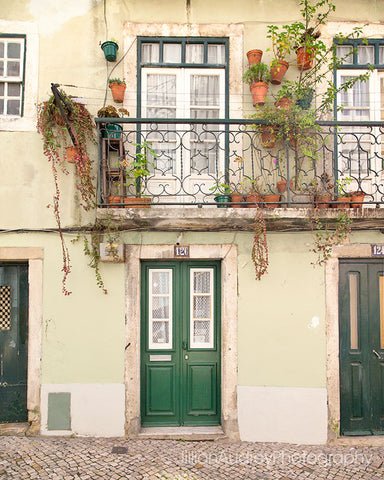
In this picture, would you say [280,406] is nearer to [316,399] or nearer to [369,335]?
[316,399]

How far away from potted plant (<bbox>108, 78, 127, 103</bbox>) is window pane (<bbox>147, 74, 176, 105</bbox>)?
17.1 inches

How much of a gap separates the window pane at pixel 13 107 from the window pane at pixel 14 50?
671mm

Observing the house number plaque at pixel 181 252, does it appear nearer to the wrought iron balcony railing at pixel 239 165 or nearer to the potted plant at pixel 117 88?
the wrought iron balcony railing at pixel 239 165

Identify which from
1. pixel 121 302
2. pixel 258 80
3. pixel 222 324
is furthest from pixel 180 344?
pixel 258 80

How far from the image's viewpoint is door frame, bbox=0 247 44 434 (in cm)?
472

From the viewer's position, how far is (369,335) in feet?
16.0

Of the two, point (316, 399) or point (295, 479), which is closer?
point (295, 479)

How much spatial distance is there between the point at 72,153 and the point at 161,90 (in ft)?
5.39

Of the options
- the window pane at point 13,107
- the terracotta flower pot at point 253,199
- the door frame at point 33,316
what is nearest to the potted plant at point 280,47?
the terracotta flower pot at point 253,199

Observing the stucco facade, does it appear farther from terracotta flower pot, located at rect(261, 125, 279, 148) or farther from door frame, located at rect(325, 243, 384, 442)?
terracotta flower pot, located at rect(261, 125, 279, 148)

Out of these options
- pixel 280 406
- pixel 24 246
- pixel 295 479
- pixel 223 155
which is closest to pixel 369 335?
pixel 280 406

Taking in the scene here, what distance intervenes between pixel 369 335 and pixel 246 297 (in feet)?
5.92

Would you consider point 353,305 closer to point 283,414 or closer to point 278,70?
point 283,414

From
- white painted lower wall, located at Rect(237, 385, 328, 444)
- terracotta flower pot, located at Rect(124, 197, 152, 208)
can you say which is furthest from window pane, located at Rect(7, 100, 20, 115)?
white painted lower wall, located at Rect(237, 385, 328, 444)
